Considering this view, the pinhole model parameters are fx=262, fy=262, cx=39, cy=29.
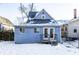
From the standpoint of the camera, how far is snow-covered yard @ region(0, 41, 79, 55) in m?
6.67

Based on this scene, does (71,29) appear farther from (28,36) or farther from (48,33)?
(28,36)

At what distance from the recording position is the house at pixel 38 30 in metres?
7.70

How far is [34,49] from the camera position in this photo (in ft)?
23.2

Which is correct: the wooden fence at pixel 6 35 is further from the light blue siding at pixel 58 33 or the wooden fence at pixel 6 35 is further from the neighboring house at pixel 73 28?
the neighboring house at pixel 73 28

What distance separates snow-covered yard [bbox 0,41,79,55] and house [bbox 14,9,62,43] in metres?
0.27

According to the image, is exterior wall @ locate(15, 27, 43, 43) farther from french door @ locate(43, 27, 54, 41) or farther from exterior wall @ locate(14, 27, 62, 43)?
french door @ locate(43, 27, 54, 41)

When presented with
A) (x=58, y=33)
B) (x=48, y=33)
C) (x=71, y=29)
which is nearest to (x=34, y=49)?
(x=58, y=33)

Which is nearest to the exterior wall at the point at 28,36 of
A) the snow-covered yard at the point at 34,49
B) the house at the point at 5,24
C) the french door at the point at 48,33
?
the french door at the point at 48,33

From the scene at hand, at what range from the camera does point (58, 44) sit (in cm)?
727

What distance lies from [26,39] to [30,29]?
2.38 ft

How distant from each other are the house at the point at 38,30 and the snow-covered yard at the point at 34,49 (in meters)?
0.27

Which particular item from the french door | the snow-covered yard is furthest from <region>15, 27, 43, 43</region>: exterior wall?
the snow-covered yard
